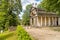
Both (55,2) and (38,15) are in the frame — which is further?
(38,15)

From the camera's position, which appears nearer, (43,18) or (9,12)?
(43,18)

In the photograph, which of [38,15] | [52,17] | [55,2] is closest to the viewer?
[55,2]

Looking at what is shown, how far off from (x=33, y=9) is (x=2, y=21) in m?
7.19

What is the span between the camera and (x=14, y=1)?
35.4m

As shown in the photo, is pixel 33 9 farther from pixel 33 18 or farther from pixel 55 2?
pixel 55 2

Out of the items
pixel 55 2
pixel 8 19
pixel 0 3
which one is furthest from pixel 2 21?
pixel 55 2

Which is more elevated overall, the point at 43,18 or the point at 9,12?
the point at 9,12

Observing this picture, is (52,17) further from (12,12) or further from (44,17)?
(12,12)

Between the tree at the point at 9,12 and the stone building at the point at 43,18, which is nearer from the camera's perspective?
Answer: the stone building at the point at 43,18

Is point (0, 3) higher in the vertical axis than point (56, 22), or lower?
higher

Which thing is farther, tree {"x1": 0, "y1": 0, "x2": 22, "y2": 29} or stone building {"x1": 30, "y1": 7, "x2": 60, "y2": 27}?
tree {"x1": 0, "y1": 0, "x2": 22, "y2": 29}

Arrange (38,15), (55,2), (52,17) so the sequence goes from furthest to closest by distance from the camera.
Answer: (52,17) < (38,15) < (55,2)

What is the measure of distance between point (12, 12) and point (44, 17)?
7.30 metres

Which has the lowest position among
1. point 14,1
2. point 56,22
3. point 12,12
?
point 56,22
